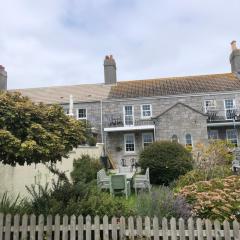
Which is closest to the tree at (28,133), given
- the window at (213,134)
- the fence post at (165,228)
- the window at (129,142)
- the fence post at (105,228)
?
the fence post at (105,228)

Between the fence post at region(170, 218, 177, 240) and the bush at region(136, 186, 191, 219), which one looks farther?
the bush at region(136, 186, 191, 219)

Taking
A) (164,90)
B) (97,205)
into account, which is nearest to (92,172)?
(97,205)

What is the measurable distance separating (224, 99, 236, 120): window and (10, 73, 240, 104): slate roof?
3.60 feet

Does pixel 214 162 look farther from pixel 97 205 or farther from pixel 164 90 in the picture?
pixel 164 90

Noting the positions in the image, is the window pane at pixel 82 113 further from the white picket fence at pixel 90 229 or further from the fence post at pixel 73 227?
the fence post at pixel 73 227

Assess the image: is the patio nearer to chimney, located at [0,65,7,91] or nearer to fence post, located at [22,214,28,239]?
fence post, located at [22,214,28,239]

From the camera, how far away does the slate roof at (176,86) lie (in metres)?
Result: 29.4

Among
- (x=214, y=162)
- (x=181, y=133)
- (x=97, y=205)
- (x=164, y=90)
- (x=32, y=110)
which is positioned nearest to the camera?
(x=32, y=110)

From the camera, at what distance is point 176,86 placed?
31047 mm

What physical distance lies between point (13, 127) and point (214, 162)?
1211cm

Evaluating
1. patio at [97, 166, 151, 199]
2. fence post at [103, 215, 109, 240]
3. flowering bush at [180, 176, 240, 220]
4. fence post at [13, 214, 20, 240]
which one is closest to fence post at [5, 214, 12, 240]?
fence post at [13, 214, 20, 240]

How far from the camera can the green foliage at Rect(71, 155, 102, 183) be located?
16.5 meters

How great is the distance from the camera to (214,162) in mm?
15961

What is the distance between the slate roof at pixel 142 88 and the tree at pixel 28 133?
23108 mm
